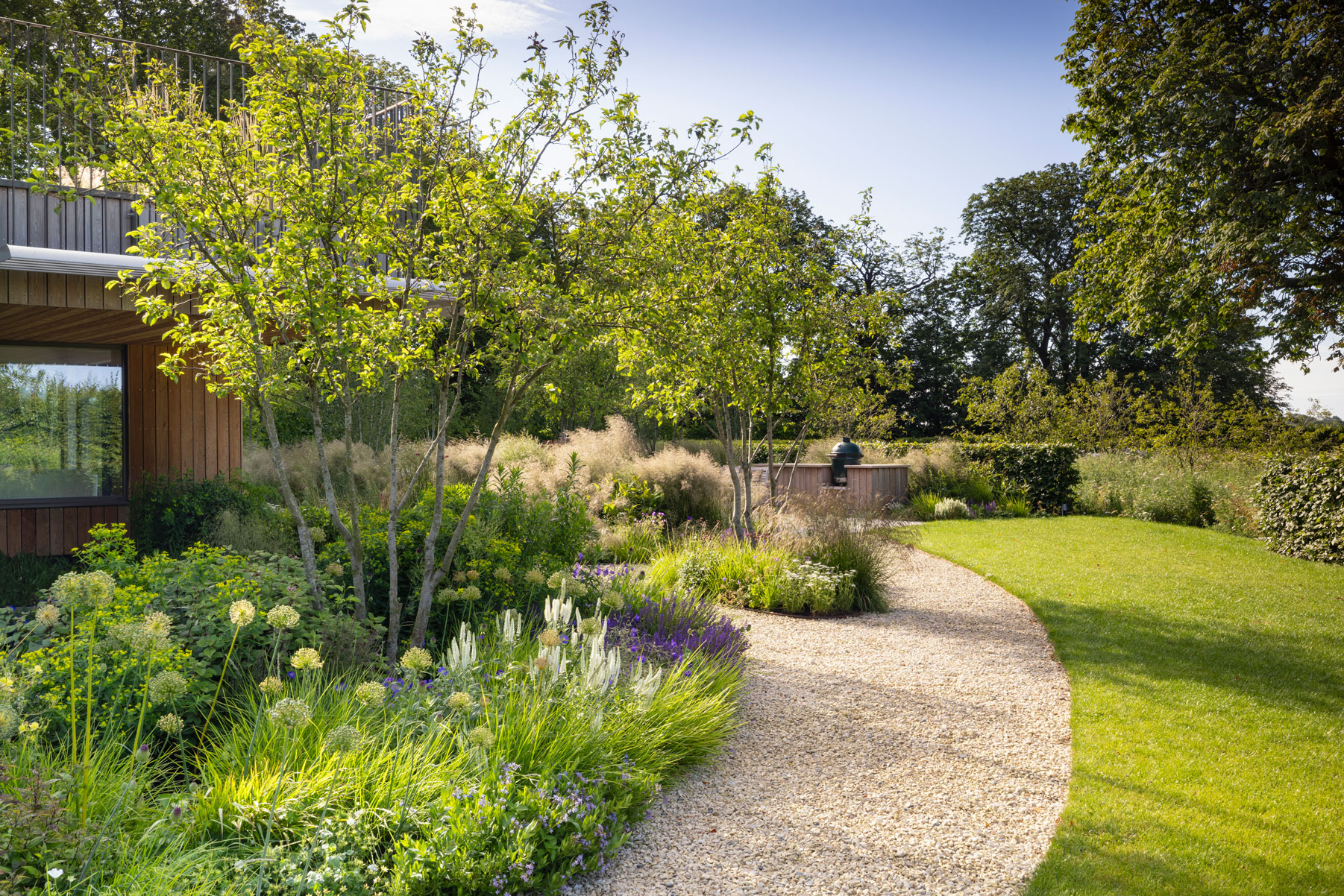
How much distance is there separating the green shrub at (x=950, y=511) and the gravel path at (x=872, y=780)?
8.75 metres

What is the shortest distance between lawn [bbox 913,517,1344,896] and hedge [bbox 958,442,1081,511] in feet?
18.0

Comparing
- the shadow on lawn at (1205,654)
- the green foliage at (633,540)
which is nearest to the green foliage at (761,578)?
the green foliage at (633,540)

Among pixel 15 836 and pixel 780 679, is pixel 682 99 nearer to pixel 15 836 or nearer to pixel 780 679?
pixel 780 679

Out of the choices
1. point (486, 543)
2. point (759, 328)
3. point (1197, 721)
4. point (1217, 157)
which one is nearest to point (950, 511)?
point (1217, 157)

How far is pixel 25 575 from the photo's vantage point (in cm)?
627

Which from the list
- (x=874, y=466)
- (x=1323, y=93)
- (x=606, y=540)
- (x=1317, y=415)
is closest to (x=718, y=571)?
(x=606, y=540)

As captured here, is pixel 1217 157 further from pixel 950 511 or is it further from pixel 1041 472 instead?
pixel 1041 472

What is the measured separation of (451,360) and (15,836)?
2.86 metres

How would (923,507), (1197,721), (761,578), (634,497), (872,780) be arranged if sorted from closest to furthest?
1. (872,780)
2. (1197,721)
3. (761,578)
4. (634,497)
5. (923,507)

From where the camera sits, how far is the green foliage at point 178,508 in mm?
7066

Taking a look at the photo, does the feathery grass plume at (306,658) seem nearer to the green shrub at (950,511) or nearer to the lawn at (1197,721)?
the lawn at (1197,721)

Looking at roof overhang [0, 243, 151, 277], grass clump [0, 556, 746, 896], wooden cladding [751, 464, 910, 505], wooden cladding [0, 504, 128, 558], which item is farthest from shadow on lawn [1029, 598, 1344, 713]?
wooden cladding [0, 504, 128, 558]

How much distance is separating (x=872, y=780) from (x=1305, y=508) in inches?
397

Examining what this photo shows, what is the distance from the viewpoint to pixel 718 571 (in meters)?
7.41
